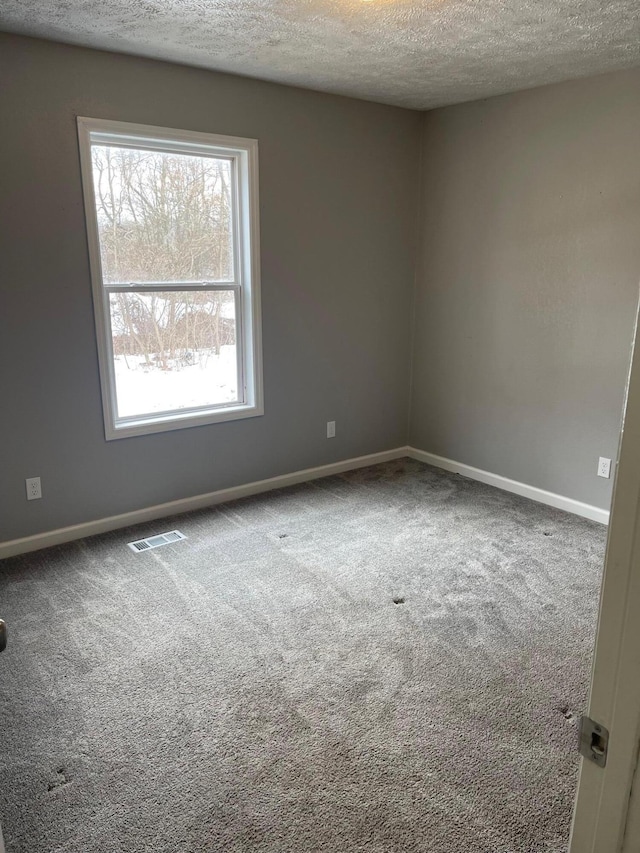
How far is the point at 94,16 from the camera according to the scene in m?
2.52

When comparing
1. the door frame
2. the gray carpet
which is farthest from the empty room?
the door frame

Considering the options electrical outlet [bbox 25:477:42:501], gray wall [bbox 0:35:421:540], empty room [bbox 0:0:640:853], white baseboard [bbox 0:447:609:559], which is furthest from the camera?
white baseboard [bbox 0:447:609:559]

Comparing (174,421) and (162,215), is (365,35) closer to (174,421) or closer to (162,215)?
(162,215)

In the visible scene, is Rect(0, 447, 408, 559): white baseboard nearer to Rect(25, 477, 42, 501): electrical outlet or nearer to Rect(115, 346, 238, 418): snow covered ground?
Rect(25, 477, 42, 501): electrical outlet

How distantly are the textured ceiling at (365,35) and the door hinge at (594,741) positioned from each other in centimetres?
260

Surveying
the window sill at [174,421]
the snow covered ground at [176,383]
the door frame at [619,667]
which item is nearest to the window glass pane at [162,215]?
the snow covered ground at [176,383]

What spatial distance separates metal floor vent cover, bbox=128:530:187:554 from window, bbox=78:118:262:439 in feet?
2.00

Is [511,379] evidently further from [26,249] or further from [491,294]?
[26,249]

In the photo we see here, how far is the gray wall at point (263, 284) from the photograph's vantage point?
295 centimetres

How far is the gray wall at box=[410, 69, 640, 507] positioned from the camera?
10.9 ft

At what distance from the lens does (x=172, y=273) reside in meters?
3.50

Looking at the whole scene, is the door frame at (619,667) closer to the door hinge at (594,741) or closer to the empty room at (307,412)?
the door hinge at (594,741)

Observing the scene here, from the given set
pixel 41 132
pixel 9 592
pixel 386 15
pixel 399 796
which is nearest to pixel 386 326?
pixel 386 15

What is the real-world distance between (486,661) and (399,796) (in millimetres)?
750
